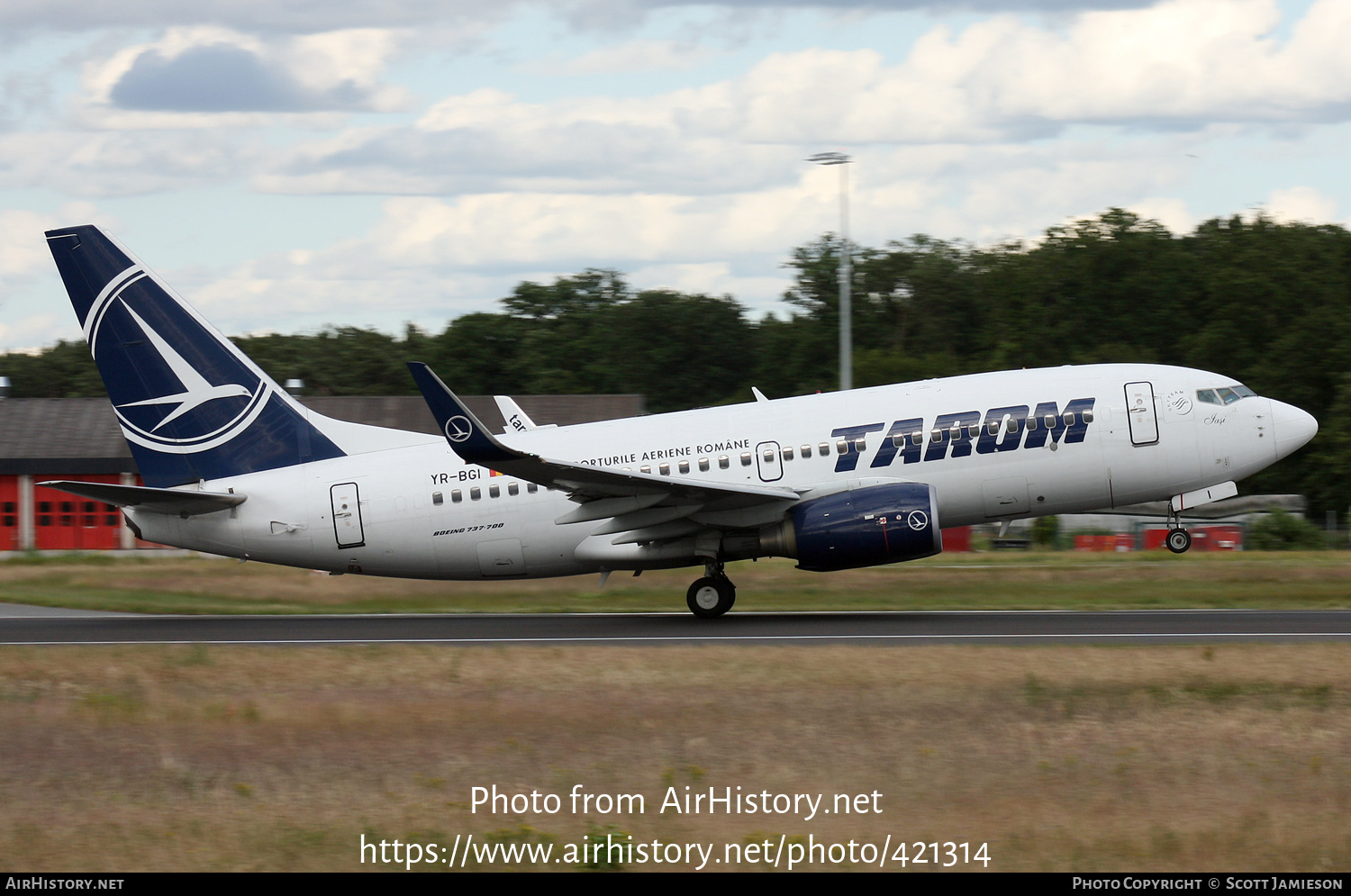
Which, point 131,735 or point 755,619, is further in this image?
point 755,619

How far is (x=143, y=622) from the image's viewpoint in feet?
84.0

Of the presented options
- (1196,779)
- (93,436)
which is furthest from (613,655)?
(93,436)

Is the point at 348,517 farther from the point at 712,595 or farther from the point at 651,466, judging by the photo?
the point at 712,595

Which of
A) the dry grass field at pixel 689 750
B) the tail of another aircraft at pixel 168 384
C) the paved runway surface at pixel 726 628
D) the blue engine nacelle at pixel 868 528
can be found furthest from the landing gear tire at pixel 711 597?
the tail of another aircraft at pixel 168 384

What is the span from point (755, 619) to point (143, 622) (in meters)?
11.6

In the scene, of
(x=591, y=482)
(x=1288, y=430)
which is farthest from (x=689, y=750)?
(x=1288, y=430)

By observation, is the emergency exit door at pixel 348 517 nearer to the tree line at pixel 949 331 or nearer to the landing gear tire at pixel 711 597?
the landing gear tire at pixel 711 597

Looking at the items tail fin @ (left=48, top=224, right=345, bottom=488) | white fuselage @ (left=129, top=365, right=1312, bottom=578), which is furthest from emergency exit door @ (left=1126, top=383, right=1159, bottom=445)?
tail fin @ (left=48, top=224, right=345, bottom=488)

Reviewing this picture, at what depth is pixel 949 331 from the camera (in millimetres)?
85500

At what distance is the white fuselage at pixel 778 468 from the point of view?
23.3m

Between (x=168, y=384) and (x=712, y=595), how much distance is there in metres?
10.7

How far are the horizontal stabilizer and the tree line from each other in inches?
1879

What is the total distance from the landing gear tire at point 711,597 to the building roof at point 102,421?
1123 inches
